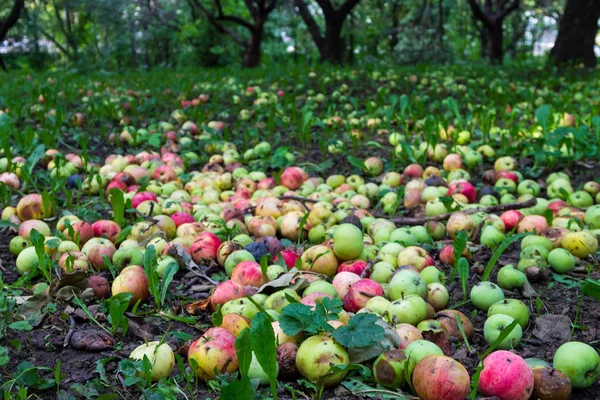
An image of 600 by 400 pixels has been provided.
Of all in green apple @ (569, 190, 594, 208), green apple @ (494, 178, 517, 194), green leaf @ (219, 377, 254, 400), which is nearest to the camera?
green leaf @ (219, 377, 254, 400)

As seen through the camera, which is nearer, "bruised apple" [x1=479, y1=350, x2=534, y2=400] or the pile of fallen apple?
"bruised apple" [x1=479, y1=350, x2=534, y2=400]

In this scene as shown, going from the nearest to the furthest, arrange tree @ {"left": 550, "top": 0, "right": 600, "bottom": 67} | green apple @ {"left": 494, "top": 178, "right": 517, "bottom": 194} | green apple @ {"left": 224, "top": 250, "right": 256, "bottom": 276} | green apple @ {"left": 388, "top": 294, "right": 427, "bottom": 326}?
1. green apple @ {"left": 388, "top": 294, "right": 427, "bottom": 326}
2. green apple @ {"left": 224, "top": 250, "right": 256, "bottom": 276}
3. green apple @ {"left": 494, "top": 178, "right": 517, "bottom": 194}
4. tree @ {"left": 550, "top": 0, "right": 600, "bottom": 67}

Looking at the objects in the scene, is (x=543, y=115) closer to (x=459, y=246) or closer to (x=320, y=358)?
(x=459, y=246)

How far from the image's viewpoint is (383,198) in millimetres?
4129

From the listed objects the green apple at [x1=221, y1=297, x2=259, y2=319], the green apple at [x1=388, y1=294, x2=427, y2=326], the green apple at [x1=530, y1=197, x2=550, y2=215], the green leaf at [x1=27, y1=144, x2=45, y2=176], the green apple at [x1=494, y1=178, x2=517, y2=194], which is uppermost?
the green leaf at [x1=27, y1=144, x2=45, y2=176]

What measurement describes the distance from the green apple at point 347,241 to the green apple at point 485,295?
1.98 feet

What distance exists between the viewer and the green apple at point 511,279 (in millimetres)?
2688

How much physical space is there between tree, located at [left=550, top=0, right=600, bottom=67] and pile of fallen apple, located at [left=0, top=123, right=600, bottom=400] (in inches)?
280

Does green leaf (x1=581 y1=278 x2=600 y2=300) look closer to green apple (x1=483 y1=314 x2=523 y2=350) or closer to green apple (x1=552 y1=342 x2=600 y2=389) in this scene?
green apple (x1=552 y1=342 x2=600 y2=389)

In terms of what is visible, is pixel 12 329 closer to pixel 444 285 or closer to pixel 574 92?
pixel 444 285

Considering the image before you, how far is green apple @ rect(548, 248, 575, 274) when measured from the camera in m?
2.88

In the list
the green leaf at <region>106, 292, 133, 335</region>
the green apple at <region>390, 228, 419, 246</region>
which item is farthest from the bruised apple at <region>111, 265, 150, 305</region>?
the green apple at <region>390, 228, 419, 246</region>

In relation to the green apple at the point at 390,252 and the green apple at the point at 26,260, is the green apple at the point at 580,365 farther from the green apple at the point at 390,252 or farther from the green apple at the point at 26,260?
the green apple at the point at 26,260

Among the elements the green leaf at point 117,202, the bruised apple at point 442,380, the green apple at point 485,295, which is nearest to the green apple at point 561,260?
the green apple at point 485,295
